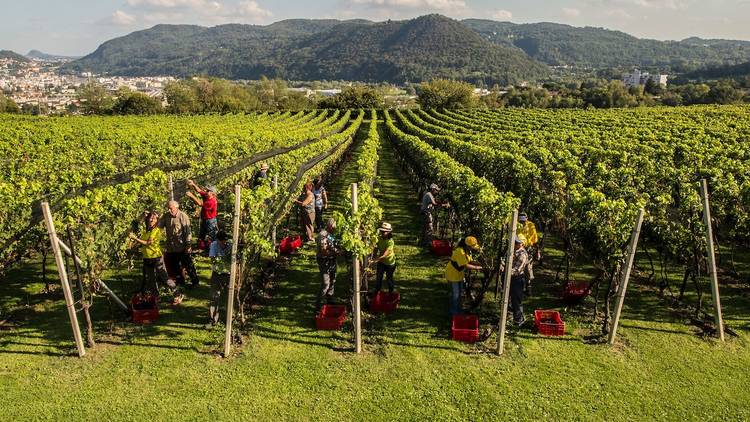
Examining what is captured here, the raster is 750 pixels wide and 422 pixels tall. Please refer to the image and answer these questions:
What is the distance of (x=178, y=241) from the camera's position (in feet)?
31.5

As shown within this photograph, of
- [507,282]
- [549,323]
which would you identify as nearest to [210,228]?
[507,282]

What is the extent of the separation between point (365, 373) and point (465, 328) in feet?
7.13

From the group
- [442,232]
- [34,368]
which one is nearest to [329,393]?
[34,368]

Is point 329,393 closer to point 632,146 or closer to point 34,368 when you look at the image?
point 34,368

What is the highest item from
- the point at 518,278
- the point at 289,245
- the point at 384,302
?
the point at 518,278

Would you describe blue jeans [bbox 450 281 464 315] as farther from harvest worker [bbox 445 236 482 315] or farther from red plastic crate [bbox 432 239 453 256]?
red plastic crate [bbox 432 239 453 256]

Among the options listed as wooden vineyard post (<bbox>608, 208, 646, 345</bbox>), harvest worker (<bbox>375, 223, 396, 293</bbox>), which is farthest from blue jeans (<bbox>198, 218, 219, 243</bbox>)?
wooden vineyard post (<bbox>608, 208, 646, 345</bbox>)

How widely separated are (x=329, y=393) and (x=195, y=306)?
4.02m

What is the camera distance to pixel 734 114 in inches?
1854

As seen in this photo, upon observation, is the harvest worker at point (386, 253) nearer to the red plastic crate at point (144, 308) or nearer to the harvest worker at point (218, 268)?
the harvest worker at point (218, 268)

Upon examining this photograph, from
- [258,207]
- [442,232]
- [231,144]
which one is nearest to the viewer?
[258,207]

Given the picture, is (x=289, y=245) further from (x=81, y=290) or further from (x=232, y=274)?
(x=81, y=290)

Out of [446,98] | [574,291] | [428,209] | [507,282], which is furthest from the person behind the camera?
[446,98]

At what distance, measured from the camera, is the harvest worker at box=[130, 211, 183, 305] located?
28.9 ft
